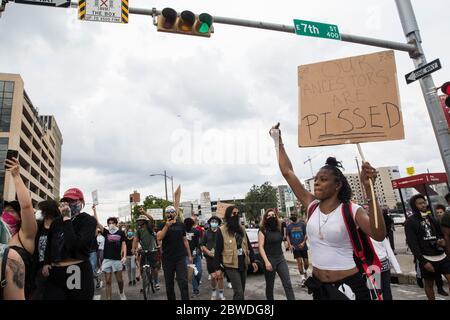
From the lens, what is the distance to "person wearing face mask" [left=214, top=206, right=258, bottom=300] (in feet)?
17.8

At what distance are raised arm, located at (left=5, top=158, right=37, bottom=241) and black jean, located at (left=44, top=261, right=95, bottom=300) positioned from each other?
0.55m

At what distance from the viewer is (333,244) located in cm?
250

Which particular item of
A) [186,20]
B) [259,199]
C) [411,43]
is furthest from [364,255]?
[259,199]

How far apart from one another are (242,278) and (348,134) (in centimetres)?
344

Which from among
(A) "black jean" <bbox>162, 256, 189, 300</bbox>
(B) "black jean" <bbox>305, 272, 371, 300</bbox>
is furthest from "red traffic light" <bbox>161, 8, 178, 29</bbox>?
(B) "black jean" <bbox>305, 272, 371, 300</bbox>

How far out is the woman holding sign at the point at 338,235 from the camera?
7.78 ft

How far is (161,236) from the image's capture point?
242 inches

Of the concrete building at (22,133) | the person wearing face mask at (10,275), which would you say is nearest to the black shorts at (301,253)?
the person wearing face mask at (10,275)

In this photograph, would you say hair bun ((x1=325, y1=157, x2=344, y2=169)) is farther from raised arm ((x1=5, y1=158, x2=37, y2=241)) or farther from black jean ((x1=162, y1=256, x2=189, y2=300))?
black jean ((x1=162, y1=256, x2=189, y2=300))

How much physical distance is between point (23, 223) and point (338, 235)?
2.98 m

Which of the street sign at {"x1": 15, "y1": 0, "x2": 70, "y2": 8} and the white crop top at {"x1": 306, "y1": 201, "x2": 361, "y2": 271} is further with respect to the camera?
the street sign at {"x1": 15, "y1": 0, "x2": 70, "y2": 8}

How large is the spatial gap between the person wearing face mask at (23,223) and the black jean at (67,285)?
0.21 m

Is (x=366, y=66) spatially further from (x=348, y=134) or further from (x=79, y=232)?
(x=79, y=232)
